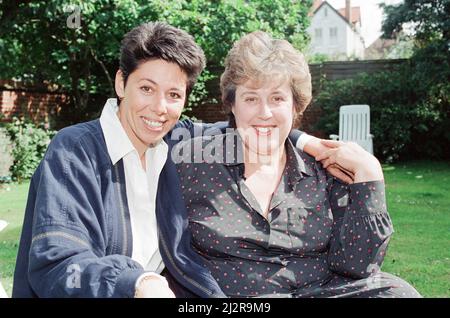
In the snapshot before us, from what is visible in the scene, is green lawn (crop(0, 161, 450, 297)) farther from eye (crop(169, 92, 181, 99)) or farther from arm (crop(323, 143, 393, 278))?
eye (crop(169, 92, 181, 99))

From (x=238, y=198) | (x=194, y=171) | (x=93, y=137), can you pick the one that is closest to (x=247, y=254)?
(x=238, y=198)

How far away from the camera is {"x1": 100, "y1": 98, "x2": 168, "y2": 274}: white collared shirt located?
183 cm

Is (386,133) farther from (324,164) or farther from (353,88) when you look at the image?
(324,164)

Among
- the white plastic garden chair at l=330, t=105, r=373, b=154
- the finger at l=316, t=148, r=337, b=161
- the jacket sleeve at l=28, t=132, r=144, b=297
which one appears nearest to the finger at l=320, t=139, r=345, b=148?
the finger at l=316, t=148, r=337, b=161

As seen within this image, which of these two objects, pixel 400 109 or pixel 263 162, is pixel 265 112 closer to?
pixel 263 162

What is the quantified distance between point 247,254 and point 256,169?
15.3 inches

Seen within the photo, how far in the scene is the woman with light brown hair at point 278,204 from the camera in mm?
1940

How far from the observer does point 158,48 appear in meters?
1.87

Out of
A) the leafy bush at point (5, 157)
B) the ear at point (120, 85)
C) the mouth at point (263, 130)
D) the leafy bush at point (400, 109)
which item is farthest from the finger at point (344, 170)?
the leafy bush at point (400, 109)

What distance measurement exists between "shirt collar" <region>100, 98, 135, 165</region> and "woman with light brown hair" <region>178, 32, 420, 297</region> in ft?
1.00

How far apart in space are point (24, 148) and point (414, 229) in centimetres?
688

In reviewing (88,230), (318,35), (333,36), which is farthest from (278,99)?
(318,35)

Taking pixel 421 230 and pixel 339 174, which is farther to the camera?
pixel 421 230

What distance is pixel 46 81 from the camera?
11805mm
